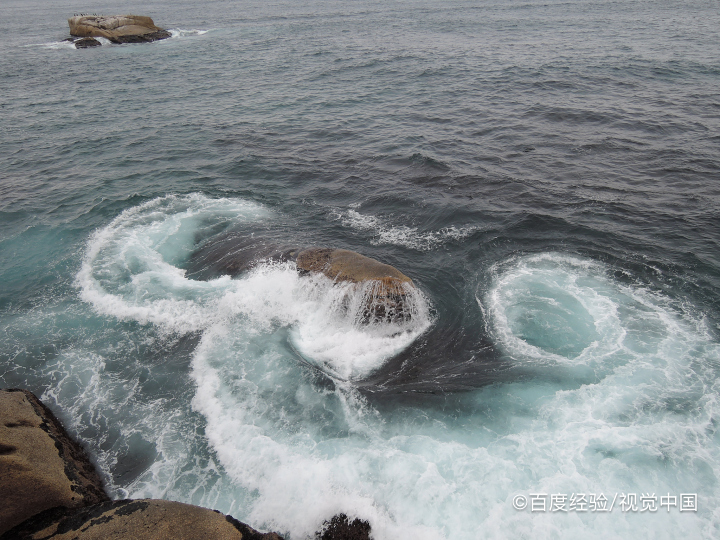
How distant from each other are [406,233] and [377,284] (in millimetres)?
5721

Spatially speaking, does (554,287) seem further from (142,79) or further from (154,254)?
(142,79)

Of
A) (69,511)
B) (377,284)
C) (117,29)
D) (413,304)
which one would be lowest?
(413,304)

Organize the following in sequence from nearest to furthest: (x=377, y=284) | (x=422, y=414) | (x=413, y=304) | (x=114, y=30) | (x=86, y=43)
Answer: (x=422, y=414) < (x=377, y=284) < (x=413, y=304) < (x=86, y=43) < (x=114, y=30)

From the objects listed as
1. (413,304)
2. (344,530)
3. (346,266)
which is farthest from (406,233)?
(344,530)

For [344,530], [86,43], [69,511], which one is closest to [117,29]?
[86,43]

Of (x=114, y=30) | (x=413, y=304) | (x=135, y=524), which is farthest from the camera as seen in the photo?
(x=114, y=30)

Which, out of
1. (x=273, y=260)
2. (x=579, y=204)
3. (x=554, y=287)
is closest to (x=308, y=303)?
(x=273, y=260)

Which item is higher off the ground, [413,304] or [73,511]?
[73,511]

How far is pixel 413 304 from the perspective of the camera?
1470 cm

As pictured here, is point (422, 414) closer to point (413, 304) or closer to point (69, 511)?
point (413, 304)

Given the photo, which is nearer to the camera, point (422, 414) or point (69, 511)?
point (69, 511)

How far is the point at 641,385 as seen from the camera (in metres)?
12.4

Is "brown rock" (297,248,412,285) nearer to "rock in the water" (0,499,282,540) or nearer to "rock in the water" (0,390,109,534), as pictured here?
"rock in the water" (0,499,282,540)

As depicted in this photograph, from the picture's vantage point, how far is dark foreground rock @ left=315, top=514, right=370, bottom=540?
9367mm
